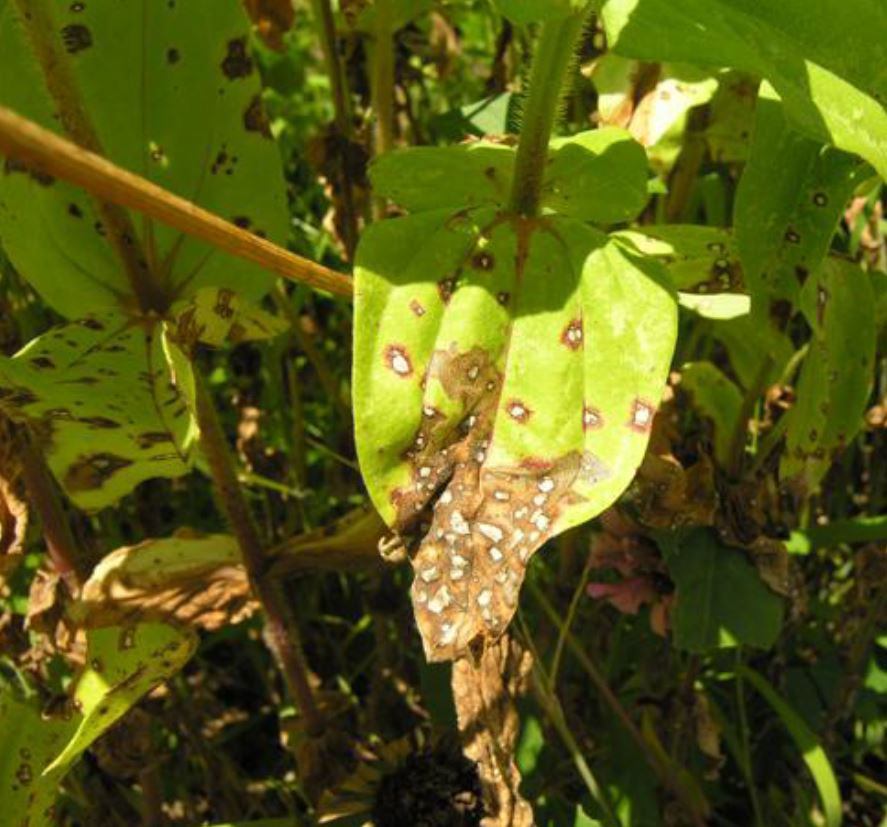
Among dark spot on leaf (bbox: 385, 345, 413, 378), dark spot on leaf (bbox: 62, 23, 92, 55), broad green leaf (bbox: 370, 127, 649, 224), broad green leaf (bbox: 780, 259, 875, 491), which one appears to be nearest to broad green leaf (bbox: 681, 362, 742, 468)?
broad green leaf (bbox: 780, 259, 875, 491)

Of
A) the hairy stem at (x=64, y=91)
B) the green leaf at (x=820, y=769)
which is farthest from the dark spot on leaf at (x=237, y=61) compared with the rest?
the green leaf at (x=820, y=769)

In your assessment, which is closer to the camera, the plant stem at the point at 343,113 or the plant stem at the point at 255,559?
the plant stem at the point at 255,559

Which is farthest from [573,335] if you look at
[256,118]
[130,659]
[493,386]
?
[130,659]

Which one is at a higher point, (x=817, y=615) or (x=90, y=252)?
(x=90, y=252)

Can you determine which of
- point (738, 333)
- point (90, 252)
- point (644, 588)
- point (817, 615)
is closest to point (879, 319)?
point (738, 333)

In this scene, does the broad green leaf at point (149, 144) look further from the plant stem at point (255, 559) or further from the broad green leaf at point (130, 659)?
the broad green leaf at point (130, 659)

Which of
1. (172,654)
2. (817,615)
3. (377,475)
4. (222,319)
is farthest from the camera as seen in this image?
(817,615)

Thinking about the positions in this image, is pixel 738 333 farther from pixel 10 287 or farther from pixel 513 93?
pixel 10 287

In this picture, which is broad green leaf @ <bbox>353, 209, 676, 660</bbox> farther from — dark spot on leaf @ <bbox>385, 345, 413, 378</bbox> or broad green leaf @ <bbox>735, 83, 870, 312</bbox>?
broad green leaf @ <bbox>735, 83, 870, 312</bbox>

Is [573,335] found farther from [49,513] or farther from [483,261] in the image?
[49,513]
